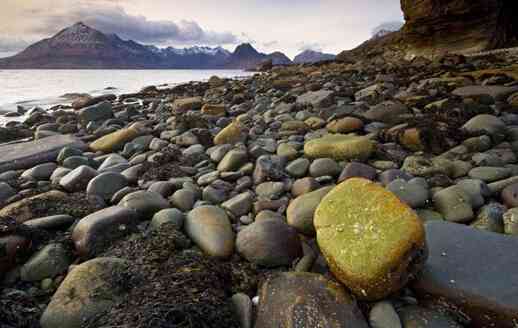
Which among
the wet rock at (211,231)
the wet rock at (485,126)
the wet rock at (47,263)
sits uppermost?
the wet rock at (485,126)

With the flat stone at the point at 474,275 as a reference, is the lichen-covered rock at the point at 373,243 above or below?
above

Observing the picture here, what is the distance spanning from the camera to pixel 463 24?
14.5 meters

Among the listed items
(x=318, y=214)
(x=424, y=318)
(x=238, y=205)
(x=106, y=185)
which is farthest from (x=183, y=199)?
(x=424, y=318)

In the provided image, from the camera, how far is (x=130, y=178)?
3350mm

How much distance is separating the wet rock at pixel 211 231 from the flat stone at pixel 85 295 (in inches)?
21.3

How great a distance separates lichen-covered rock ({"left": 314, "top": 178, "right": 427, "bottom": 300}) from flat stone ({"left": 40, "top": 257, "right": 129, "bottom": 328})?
1.15 metres

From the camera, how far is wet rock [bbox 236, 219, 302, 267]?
1.97 metres

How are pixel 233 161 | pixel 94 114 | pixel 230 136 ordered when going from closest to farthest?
pixel 233 161, pixel 230 136, pixel 94 114

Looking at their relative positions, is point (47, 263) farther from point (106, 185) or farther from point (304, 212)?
point (304, 212)

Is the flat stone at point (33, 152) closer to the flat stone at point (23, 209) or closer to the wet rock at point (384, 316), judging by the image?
the flat stone at point (23, 209)

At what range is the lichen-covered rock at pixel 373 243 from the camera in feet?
4.94

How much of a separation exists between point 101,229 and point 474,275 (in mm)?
2242

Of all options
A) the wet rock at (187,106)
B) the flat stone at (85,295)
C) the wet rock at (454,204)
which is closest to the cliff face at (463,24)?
the wet rock at (187,106)

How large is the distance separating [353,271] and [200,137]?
134 inches
